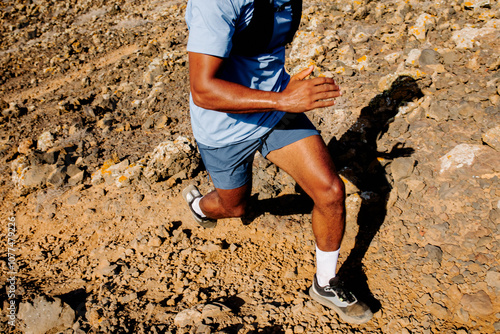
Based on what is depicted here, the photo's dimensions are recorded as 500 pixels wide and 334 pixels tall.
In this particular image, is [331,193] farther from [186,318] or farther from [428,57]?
[428,57]

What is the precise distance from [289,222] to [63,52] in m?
7.47

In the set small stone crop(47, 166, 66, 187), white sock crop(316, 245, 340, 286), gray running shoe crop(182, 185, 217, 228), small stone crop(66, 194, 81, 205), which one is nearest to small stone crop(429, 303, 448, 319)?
white sock crop(316, 245, 340, 286)

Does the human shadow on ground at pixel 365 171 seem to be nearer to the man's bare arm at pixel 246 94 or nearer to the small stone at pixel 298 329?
the small stone at pixel 298 329

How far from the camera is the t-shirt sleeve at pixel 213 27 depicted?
1541 millimetres

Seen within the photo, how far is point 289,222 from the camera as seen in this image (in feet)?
9.87

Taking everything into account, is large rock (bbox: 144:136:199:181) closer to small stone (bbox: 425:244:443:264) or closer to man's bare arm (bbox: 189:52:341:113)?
man's bare arm (bbox: 189:52:341:113)

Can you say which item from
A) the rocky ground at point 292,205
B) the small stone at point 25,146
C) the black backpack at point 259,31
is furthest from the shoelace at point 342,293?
the small stone at point 25,146

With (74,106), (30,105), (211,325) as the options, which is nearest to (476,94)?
(211,325)

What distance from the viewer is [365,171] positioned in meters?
3.19

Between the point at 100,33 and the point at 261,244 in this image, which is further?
the point at 100,33

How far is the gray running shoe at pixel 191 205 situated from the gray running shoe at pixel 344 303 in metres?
1.16

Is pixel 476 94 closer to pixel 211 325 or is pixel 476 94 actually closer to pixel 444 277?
pixel 444 277

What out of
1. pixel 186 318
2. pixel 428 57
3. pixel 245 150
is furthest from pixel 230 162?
pixel 428 57

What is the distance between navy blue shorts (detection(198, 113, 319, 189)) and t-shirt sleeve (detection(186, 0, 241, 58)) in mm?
676
